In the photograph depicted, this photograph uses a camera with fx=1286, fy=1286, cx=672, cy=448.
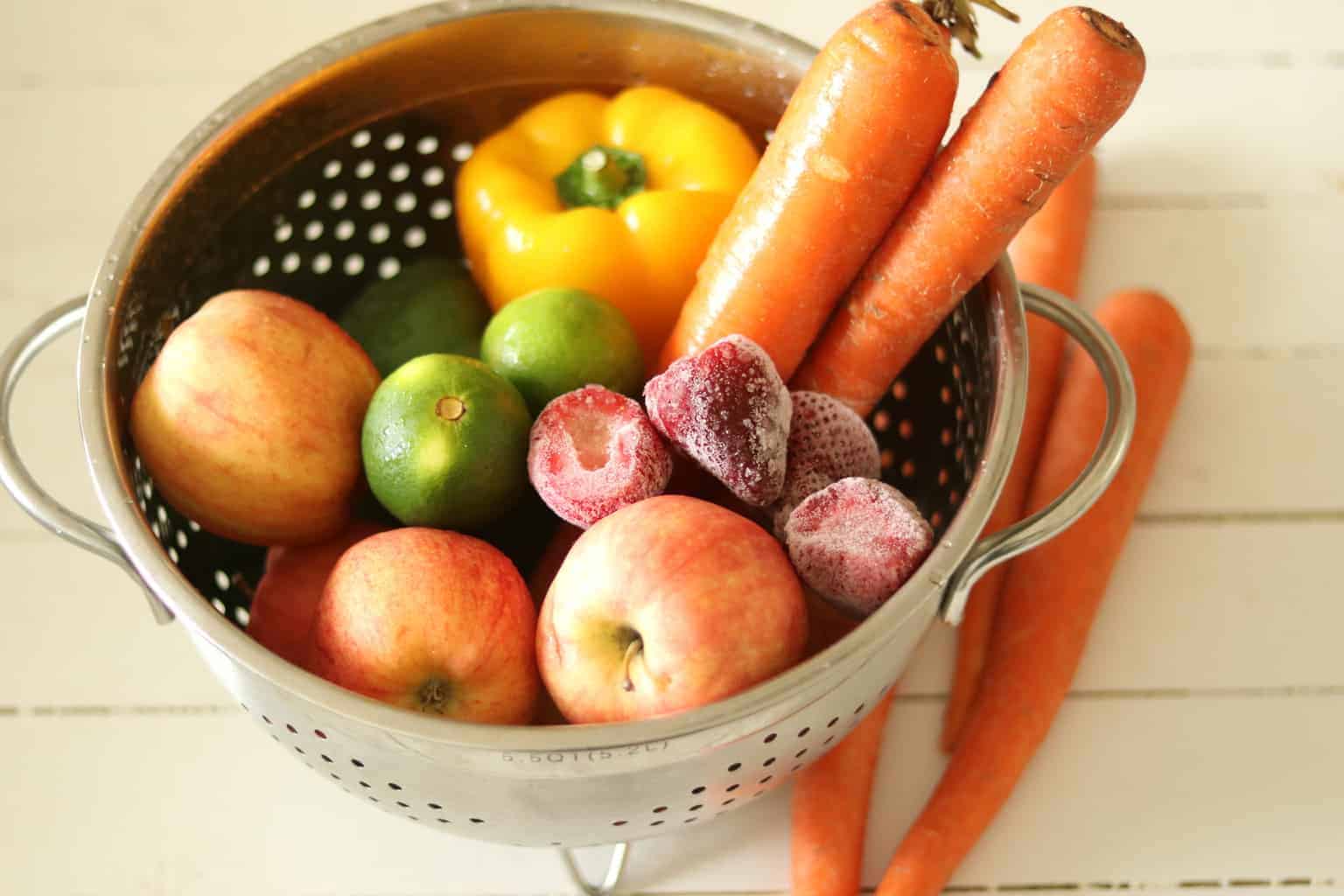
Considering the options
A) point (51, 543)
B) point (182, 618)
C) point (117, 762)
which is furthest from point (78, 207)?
point (182, 618)

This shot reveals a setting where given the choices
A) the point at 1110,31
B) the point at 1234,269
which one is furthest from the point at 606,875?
the point at 1234,269

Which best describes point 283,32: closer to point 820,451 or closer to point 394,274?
point 394,274

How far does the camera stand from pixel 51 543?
92 centimetres

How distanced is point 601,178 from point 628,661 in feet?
1.27

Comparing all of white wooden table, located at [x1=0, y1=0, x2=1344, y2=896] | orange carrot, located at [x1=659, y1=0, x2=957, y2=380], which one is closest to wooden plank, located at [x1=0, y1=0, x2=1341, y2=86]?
white wooden table, located at [x1=0, y1=0, x2=1344, y2=896]

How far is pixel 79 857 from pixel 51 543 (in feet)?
0.76

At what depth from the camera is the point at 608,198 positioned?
2.87ft

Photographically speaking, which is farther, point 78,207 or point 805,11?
point 805,11

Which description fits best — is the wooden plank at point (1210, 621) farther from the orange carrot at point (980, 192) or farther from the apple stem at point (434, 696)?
the apple stem at point (434, 696)

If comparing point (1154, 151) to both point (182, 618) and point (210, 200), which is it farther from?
point (182, 618)

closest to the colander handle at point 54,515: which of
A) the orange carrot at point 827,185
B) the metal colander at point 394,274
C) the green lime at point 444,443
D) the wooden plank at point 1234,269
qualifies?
the metal colander at point 394,274

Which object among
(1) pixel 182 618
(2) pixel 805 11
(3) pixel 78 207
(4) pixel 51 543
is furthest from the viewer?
(2) pixel 805 11

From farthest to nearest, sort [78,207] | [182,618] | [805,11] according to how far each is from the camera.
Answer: [805,11] < [78,207] < [182,618]

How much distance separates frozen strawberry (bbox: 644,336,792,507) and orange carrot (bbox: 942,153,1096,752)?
0.86 ft
